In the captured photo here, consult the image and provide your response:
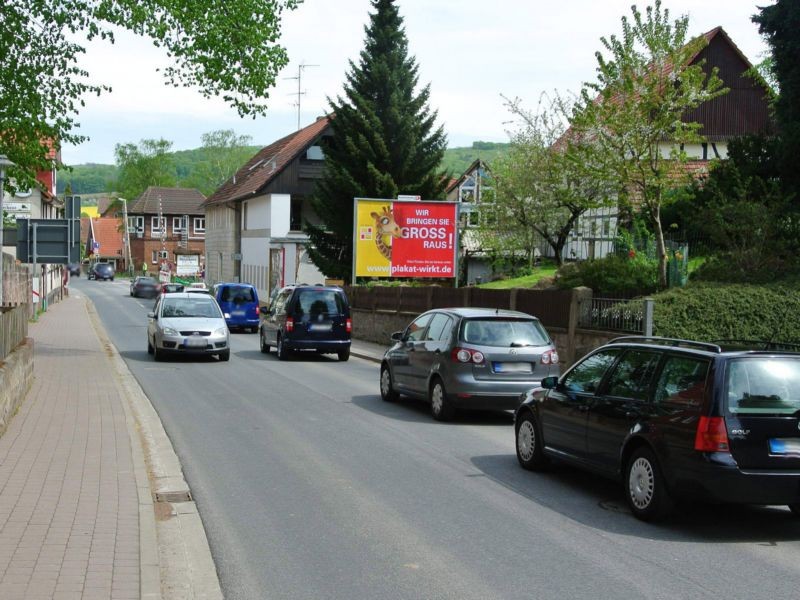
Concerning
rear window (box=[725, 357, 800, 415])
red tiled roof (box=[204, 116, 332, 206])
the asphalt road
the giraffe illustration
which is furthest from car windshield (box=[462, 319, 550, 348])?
red tiled roof (box=[204, 116, 332, 206])

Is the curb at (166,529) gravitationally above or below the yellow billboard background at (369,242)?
below

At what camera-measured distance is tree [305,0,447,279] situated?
43.2 m

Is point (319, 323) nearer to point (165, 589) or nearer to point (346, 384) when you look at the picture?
point (346, 384)

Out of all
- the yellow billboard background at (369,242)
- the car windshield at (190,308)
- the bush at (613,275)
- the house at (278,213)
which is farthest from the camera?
the house at (278,213)

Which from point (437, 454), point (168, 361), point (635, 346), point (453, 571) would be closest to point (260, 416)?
point (437, 454)

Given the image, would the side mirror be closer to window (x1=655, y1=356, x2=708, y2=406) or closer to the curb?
window (x1=655, y1=356, x2=708, y2=406)

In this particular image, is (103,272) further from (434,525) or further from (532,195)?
(434,525)

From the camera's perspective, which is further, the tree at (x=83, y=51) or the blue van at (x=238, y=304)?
the blue van at (x=238, y=304)

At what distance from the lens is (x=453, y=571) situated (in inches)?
262

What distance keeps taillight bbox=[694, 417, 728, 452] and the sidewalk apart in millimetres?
3674

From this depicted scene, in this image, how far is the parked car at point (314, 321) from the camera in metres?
25.7

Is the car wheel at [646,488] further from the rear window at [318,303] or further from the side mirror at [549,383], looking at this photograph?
the rear window at [318,303]

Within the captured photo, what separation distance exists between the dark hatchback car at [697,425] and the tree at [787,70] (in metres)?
15.0

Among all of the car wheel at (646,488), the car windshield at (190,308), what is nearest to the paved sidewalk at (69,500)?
the car wheel at (646,488)
